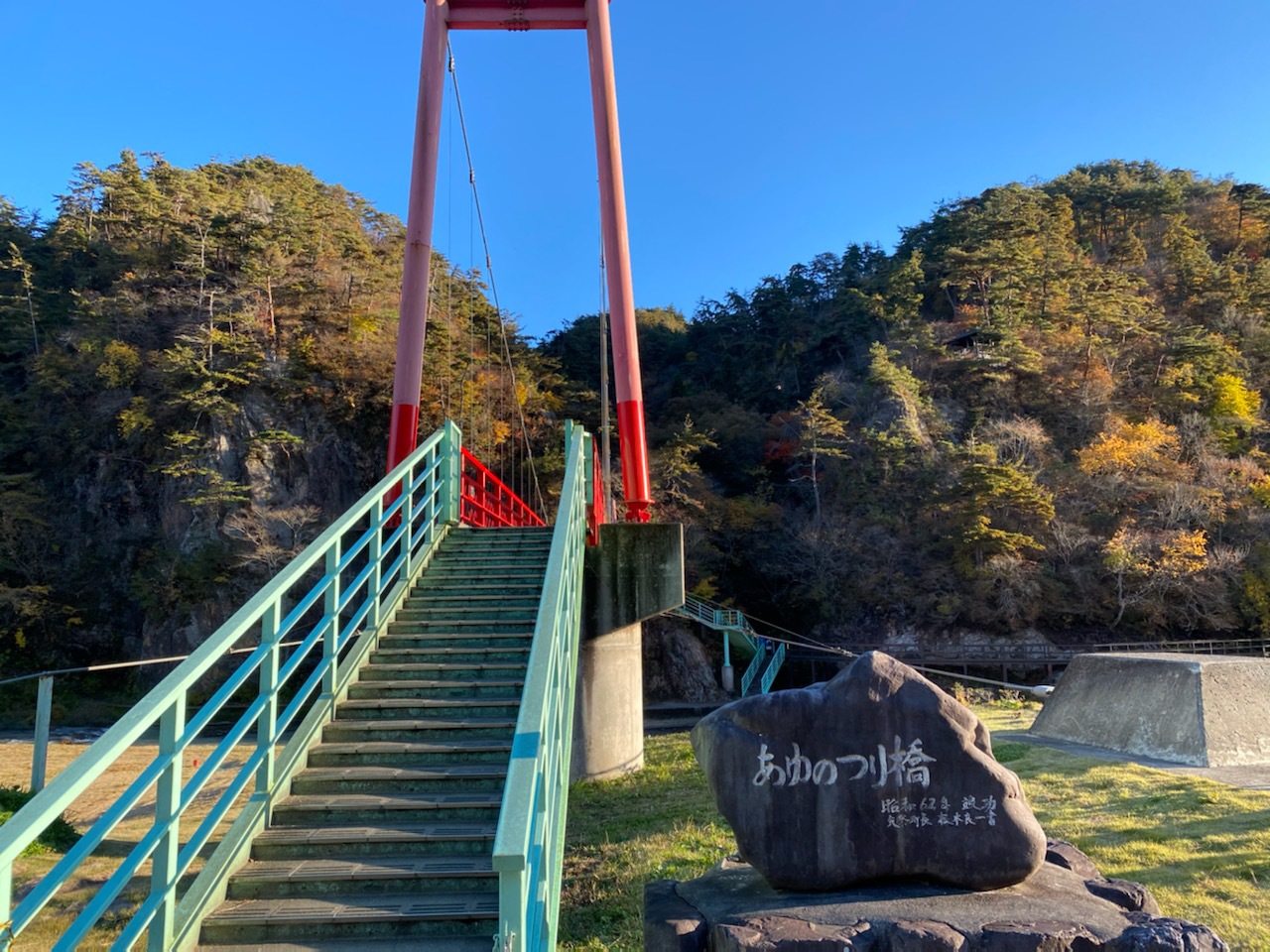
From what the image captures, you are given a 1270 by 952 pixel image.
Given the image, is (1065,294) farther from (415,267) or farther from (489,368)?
(415,267)

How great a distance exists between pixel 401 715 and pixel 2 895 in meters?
3.01

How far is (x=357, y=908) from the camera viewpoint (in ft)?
11.3

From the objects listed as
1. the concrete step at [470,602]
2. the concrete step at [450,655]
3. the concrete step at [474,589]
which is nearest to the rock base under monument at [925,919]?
the concrete step at [450,655]

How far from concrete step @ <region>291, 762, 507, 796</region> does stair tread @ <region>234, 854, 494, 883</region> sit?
0.50 metres

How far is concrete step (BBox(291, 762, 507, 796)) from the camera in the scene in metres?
4.30

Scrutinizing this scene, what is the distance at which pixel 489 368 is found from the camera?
2941 centimetres

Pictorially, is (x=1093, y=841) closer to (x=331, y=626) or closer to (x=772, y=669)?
(x=331, y=626)

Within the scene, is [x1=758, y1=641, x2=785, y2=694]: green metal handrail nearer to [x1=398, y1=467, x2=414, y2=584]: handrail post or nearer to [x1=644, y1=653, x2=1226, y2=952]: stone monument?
[x1=398, y1=467, x2=414, y2=584]: handrail post

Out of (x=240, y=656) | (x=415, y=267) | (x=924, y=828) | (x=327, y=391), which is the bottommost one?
(x=240, y=656)

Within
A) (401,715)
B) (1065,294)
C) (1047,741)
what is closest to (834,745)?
(401,715)

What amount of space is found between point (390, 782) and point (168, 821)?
1.47m

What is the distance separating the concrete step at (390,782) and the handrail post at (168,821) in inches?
46.0

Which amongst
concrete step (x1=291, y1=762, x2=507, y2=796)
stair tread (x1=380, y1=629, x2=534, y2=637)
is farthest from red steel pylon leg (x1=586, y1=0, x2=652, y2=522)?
concrete step (x1=291, y1=762, x2=507, y2=796)

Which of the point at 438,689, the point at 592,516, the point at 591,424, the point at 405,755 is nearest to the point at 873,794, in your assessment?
the point at 405,755
